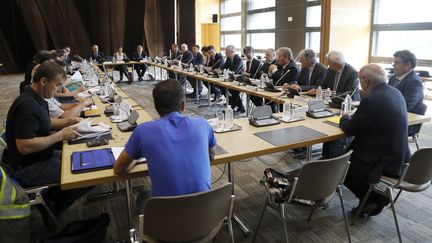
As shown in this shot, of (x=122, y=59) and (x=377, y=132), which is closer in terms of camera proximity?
(x=377, y=132)

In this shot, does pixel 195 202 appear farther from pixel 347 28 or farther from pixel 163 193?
pixel 347 28

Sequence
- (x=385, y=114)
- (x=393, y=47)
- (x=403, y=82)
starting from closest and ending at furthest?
(x=385, y=114)
(x=403, y=82)
(x=393, y=47)

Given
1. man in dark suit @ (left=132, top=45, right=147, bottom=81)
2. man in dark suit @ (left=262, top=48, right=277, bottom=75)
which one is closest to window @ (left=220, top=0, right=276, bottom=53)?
man in dark suit @ (left=132, top=45, right=147, bottom=81)

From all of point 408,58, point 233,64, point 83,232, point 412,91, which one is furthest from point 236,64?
point 83,232

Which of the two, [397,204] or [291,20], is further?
[291,20]

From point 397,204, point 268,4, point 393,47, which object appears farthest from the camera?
point 268,4

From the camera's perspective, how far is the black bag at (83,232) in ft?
6.04

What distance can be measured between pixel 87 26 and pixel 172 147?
41.1 ft

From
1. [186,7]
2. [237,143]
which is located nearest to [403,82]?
[237,143]

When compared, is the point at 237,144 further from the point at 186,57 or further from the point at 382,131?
the point at 186,57

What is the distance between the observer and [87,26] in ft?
41.2

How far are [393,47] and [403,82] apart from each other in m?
3.92

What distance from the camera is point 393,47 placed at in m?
6.75

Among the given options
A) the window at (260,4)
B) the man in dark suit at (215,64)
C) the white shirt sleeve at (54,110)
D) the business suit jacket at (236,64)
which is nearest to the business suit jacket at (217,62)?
the man in dark suit at (215,64)
